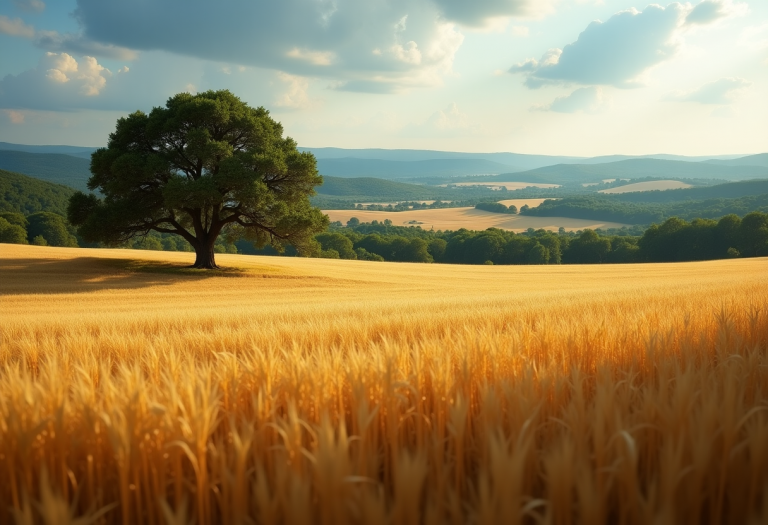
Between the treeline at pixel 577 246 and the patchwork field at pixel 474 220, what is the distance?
3149cm

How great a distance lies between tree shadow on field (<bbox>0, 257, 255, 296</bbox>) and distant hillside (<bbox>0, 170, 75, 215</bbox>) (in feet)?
264

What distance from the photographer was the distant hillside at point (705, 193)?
455 feet

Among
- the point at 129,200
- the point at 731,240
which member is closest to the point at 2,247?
the point at 129,200

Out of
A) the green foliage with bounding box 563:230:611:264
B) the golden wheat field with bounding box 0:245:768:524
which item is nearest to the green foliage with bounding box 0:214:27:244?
the golden wheat field with bounding box 0:245:768:524

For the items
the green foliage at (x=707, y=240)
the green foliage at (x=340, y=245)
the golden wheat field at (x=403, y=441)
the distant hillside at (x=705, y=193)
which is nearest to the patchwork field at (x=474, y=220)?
the green foliage at (x=340, y=245)

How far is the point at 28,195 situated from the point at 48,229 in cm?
4611

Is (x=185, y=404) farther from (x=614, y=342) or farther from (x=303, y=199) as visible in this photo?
(x=303, y=199)

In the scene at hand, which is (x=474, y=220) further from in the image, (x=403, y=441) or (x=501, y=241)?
(x=403, y=441)

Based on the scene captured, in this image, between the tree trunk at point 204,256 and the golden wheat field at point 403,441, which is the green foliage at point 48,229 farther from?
the golden wheat field at point 403,441

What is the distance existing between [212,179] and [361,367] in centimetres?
2566

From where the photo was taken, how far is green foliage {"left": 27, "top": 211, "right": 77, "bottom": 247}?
72100mm

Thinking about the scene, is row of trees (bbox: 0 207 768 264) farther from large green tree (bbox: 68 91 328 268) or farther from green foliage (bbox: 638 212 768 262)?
large green tree (bbox: 68 91 328 268)

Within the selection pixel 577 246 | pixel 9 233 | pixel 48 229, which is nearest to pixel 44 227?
pixel 48 229

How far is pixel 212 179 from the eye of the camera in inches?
1055
